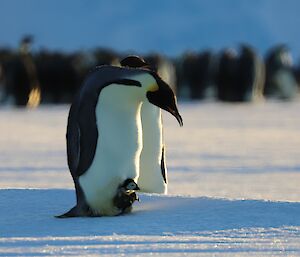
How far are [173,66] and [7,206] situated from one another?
902 inches

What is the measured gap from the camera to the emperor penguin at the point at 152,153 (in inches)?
214

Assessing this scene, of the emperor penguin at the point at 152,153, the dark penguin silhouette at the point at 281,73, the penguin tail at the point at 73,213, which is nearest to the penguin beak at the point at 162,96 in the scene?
the penguin tail at the point at 73,213

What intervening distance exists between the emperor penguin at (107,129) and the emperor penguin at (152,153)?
0.87 metres

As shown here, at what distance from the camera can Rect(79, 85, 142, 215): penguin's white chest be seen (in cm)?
448

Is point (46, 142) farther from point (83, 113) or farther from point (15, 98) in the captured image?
point (15, 98)

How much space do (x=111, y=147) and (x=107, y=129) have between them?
8 cm

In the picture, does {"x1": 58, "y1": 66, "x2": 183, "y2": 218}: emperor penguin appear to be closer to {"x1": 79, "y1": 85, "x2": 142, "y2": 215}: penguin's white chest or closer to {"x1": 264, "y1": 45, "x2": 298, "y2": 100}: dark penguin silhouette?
{"x1": 79, "y1": 85, "x2": 142, "y2": 215}: penguin's white chest

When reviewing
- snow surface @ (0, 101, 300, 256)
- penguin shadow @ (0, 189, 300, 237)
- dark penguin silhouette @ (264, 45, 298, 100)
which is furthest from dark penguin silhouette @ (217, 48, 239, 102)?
penguin shadow @ (0, 189, 300, 237)

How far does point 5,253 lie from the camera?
3580 mm

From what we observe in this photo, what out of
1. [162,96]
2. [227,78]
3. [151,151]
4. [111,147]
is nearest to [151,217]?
[111,147]

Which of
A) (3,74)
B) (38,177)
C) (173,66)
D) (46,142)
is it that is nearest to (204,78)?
(173,66)

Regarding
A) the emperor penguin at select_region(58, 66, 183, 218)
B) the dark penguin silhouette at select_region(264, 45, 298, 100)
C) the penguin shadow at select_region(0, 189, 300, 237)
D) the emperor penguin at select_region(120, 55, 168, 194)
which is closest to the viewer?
the penguin shadow at select_region(0, 189, 300, 237)

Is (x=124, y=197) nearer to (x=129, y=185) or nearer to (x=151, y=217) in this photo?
(x=129, y=185)

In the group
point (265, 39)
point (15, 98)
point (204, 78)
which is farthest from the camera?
point (265, 39)
